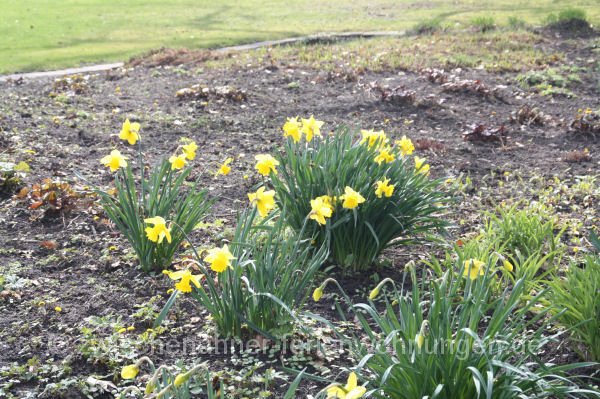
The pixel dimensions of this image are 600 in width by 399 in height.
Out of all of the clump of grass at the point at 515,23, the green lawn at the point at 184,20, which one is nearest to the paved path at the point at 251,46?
the green lawn at the point at 184,20

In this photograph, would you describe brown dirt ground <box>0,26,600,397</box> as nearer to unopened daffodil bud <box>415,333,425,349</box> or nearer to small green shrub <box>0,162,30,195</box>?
small green shrub <box>0,162,30,195</box>

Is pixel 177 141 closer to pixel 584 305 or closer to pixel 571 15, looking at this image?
pixel 584 305

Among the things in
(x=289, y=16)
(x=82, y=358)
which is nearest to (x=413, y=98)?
(x=82, y=358)

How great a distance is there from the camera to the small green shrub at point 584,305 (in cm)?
243

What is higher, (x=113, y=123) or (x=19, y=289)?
(x=113, y=123)

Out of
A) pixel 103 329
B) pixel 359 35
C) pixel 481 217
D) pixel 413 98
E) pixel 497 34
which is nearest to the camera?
pixel 103 329

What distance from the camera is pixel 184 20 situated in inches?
667

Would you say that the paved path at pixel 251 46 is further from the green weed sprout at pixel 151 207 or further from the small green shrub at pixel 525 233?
the small green shrub at pixel 525 233

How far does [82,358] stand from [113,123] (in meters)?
4.38

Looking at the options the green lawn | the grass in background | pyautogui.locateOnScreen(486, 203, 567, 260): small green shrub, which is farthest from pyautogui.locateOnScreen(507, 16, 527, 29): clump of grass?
pyautogui.locateOnScreen(486, 203, 567, 260): small green shrub

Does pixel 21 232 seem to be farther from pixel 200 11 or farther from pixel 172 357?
pixel 200 11

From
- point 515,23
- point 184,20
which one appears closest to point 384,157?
point 515,23

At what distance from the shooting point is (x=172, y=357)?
2.71 metres

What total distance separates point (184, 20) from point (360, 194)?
604 inches
